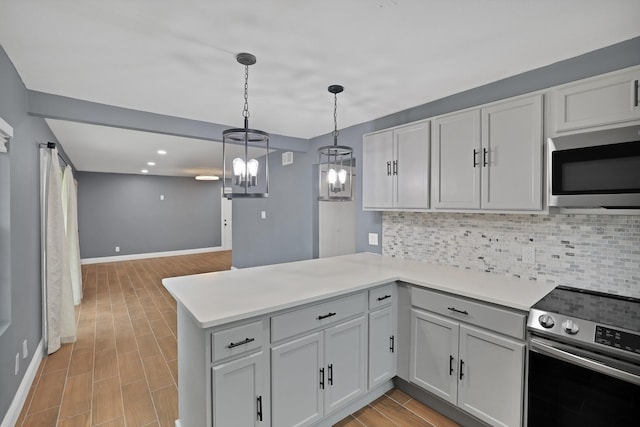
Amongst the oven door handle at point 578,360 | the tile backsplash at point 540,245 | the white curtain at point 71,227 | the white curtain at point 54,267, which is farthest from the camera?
the white curtain at point 71,227

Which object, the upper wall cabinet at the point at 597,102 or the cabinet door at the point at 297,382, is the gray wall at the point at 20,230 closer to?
the cabinet door at the point at 297,382

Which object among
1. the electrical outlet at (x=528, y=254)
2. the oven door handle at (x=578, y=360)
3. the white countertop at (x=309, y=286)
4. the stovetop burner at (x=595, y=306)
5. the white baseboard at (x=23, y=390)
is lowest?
the white baseboard at (x=23, y=390)

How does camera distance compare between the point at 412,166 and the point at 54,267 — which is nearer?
the point at 412,166

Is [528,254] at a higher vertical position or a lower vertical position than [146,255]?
higher

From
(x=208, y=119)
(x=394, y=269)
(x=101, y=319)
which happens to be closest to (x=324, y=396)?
(x=394, y=269)

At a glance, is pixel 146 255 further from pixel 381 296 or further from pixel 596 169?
pixel 596 169

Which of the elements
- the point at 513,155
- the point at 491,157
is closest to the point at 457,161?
the point at 491,157

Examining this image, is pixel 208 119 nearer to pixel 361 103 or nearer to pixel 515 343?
pixel 361 103

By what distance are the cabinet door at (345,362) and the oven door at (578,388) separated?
0.97 m

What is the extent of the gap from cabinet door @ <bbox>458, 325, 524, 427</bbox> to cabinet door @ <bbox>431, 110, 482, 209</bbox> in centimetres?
94

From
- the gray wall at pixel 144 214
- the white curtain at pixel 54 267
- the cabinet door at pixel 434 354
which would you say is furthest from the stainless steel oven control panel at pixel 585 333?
the gray wall at pixel 144 214

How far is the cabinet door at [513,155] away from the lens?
1.93 m

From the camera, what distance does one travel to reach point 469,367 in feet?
6.32

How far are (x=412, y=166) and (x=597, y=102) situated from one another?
1221 millimetres
